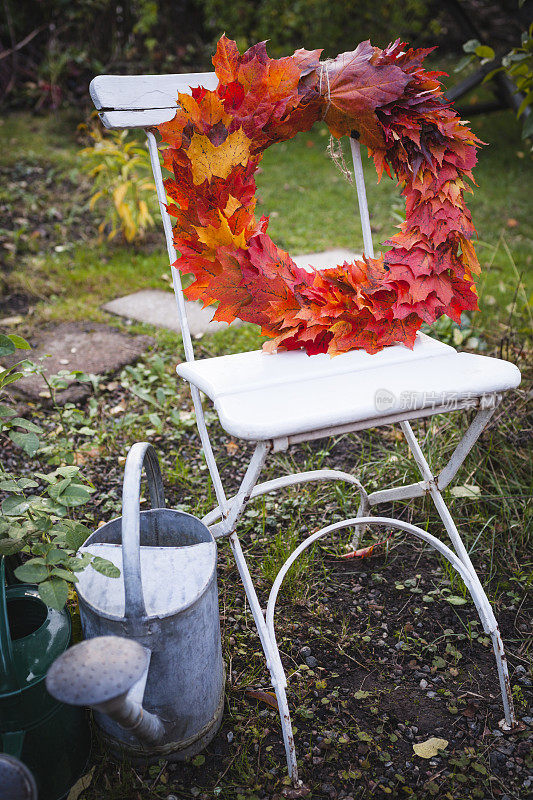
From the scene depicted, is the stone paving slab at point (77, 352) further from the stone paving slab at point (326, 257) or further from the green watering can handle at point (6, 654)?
the green watering can handle at point (6, 654)

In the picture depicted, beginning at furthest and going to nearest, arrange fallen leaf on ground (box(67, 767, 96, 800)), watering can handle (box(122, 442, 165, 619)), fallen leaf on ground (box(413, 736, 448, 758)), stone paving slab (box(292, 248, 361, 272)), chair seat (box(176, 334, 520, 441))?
stone paving slab (box(292, 248, 361, 272)) < fallen leaf on ground (box(413, 736, 448, 758)) < fallen leaf on ground (box(67, 767, 96, 800)) < chair seat (box(176, 334, 520, 441)) < watering can handle (box(122, 442, 165, 619))

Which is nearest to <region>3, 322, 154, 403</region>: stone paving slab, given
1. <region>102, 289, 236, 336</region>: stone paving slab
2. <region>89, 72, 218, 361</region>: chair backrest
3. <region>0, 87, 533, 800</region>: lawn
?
<region>0, 87, 533, 800</region>: lawn

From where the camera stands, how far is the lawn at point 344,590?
4.56 feet

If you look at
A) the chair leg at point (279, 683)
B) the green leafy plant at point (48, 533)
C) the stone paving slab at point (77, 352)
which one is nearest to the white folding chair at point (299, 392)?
the chair leg at point (279, 683)

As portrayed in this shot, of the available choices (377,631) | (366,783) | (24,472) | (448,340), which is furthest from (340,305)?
(448,340)

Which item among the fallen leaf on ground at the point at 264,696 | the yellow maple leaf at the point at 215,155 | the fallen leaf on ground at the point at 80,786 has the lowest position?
the fallen leaf on ground at the point at 264,696

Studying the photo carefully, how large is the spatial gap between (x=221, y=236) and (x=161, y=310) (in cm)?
194

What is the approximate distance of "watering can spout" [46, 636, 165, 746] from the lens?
0.88 metres

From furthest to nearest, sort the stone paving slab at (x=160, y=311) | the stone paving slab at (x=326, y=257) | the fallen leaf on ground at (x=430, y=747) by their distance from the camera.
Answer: the stone paving slab at (x=326, y=257) < the stone paving slab at (x=160, y=311) < the fallen leaf on ground at (x=430, y=747)

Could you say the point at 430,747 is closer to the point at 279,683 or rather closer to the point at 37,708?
the point at 279,683

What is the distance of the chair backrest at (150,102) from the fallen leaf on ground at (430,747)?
42.4 inches

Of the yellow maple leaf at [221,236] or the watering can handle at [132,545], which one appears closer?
the watering can handle at [132,545]

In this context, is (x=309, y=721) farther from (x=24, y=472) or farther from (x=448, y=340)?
(x=448, y=340)

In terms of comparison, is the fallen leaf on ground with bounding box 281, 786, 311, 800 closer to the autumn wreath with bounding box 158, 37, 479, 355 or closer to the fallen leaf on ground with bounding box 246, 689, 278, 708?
the fallen leaf on ground with bounding box 246, 689, 278, 708
